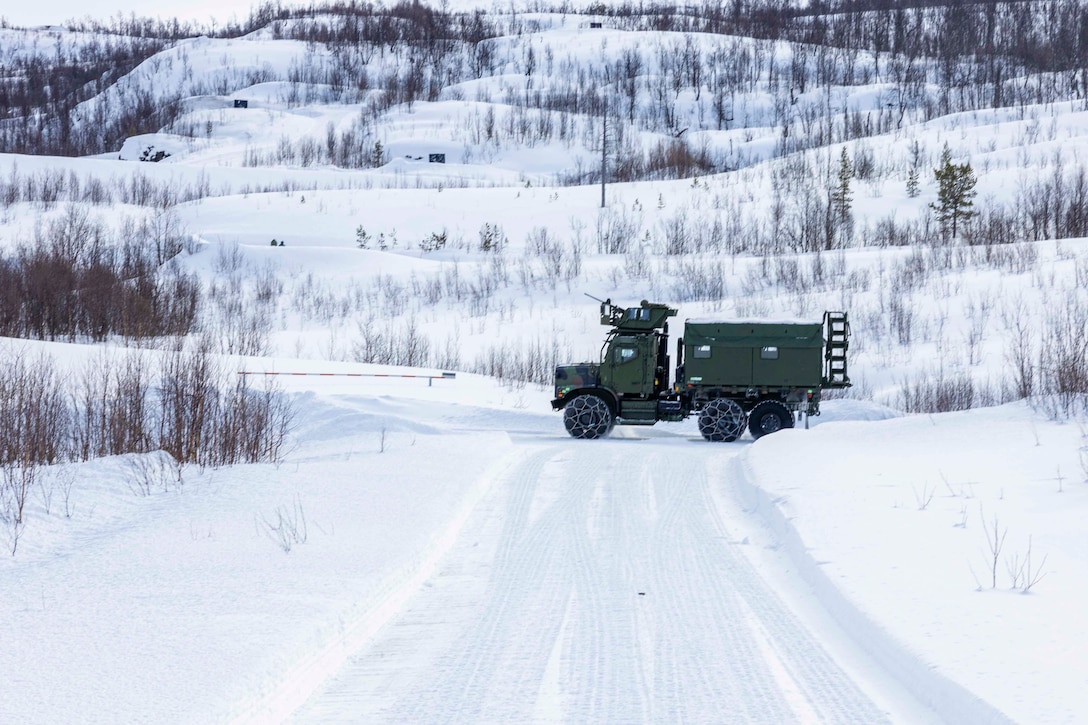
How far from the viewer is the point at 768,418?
22297 mm

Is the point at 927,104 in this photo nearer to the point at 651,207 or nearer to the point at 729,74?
the point at 729,74

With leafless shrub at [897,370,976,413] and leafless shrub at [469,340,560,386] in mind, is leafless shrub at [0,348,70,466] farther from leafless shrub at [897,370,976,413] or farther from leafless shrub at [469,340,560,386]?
leafless shrub at [897,370,976,413]

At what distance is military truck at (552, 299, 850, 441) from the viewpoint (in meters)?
21.7

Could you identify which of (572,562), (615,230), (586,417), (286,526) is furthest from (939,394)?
(615,230)

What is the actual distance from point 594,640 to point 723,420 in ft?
50.0

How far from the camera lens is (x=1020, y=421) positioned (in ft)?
53.9

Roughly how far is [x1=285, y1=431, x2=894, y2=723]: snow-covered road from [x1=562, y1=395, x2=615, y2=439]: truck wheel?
10.3 metres

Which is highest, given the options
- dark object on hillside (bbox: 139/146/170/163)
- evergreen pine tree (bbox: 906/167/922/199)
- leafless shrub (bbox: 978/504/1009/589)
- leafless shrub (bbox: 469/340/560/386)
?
dark object on hillside (bbox: 139/146/170/163)

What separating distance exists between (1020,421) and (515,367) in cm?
2055

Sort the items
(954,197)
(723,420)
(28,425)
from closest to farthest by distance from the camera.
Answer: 1. (28,425)
2. (723,420)
3. (954,197)

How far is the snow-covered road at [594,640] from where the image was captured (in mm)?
5703

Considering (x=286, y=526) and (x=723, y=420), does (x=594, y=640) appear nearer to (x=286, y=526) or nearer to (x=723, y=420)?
(x=286, y=526)

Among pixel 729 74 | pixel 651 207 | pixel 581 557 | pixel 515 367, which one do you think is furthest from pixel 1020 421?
pixel 729 74

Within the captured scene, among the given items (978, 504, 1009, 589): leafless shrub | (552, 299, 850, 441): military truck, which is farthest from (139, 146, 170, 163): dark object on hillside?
(978, 504, 1009, 589): leafless shrub
